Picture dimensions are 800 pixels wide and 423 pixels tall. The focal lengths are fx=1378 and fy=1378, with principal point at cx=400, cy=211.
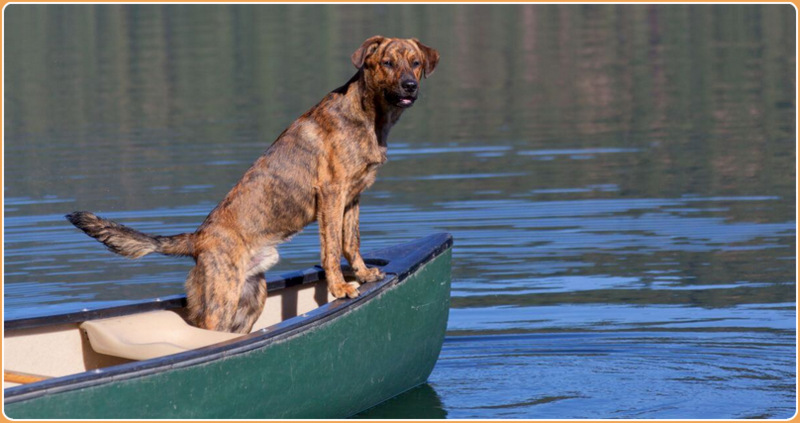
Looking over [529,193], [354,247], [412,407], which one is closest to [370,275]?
[354,247]

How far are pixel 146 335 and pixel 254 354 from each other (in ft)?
3.32

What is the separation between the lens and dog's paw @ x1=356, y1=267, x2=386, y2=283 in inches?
320

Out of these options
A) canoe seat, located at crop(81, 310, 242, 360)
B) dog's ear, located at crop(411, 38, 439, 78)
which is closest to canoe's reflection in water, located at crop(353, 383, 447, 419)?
canoe seat, located at crop(81, 310, 242, 360)

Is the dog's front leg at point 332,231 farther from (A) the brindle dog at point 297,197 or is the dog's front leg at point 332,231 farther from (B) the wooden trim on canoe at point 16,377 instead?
(B) the wooden trim on canoe at point 16,377

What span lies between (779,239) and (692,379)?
416cm

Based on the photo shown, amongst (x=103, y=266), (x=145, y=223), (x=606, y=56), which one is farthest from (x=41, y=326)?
(x=606, y=56)

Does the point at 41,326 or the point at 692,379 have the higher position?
the point at 41,326

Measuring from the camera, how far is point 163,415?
6.59 meters

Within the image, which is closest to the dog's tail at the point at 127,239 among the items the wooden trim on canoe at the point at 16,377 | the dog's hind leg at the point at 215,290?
the dog's hind leg at the point at 215,290

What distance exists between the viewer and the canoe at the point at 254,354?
21.1 ft

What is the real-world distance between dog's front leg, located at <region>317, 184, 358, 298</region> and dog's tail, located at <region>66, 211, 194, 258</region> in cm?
76

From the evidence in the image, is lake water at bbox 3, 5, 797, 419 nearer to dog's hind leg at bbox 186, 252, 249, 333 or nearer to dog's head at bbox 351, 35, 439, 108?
dog's hind leg at bbox 186, 252, 249, 333

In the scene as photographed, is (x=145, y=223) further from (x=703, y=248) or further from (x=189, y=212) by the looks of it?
(x=703, y=248)

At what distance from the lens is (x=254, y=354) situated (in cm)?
702
